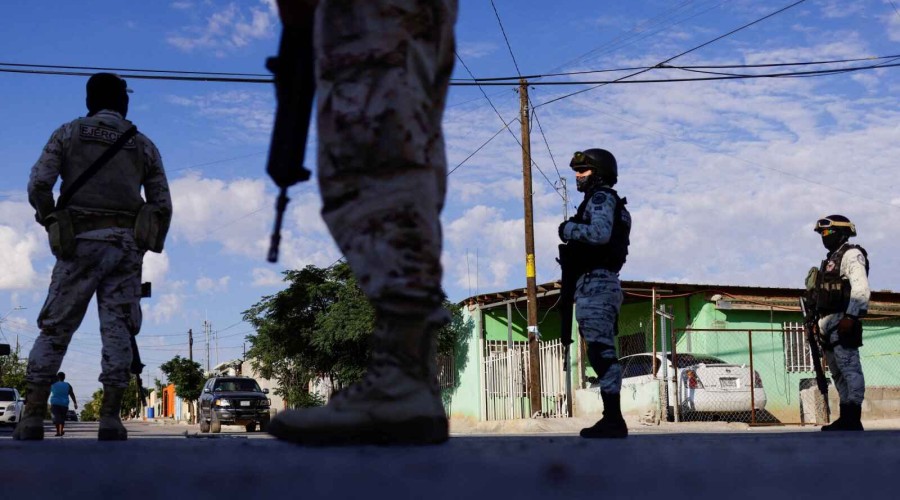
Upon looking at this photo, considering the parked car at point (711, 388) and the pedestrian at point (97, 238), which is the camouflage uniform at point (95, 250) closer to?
the pedestrian at point (97, 238)

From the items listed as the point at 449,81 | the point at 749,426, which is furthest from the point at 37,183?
the point at 749,426

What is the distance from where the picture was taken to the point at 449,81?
6.94 feet

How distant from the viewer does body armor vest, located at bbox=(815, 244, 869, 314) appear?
814cm

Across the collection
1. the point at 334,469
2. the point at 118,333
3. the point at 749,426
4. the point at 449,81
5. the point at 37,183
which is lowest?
the point at 749,426

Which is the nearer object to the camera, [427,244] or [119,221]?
[427,244]

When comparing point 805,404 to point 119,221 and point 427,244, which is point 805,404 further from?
point 427,244

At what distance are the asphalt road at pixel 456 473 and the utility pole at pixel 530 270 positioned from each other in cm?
1789

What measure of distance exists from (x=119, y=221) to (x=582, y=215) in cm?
236

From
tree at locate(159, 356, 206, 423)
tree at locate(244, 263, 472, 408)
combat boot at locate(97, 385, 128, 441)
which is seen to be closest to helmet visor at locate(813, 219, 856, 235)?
combat boot at locate(97, 385, 128, 441)

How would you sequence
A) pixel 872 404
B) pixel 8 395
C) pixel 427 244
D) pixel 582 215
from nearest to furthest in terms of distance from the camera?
pixel 427 244
pixel 582 215
pixel 872 404
pixel 8 395

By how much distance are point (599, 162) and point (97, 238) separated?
2642 mm

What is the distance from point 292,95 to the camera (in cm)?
221

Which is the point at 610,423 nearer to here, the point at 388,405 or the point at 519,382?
the point at 388,405

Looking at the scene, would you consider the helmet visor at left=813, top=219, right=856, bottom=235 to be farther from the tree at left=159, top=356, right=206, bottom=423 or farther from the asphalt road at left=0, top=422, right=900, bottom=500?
the tree at left=159, top=356, right=206, bottom=423
